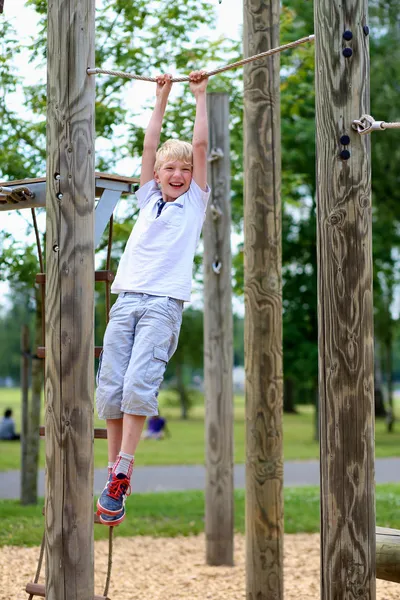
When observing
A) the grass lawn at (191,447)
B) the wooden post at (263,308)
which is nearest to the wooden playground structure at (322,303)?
the wooden post at (263,308)

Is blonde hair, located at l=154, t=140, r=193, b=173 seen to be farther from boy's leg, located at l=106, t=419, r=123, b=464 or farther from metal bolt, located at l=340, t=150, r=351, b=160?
boy's leg, located at l=106, t=419, r=123, b=464

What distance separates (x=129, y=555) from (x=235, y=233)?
297 inches

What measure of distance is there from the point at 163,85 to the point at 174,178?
1.49ft

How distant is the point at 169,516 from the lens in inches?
390

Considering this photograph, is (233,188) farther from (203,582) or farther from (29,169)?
(203,582)

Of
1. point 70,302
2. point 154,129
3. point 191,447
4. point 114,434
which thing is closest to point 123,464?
point 114,434

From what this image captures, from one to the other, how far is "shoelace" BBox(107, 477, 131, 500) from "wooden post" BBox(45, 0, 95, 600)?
0.36ft

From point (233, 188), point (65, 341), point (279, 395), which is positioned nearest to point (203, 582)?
point (279, 395)

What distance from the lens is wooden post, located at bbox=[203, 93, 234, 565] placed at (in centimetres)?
742

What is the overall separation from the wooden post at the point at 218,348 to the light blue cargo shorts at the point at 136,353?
127 inches

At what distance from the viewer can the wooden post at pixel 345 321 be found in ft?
12.8

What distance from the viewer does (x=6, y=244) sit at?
867 cm

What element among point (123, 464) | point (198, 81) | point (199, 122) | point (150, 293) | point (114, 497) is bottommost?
point (114, 497)

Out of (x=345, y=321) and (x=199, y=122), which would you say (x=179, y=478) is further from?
(x=345, y=321)
